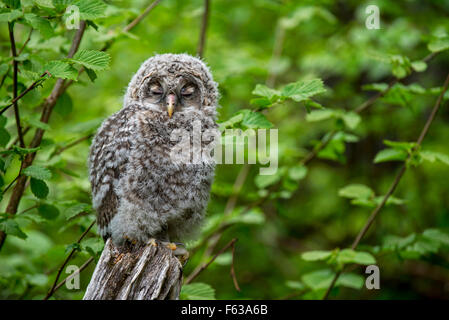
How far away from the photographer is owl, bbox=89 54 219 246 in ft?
8.54

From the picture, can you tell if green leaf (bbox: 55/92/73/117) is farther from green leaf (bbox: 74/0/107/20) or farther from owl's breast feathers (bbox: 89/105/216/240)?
green leaf (bbox: 74/0/107/20)

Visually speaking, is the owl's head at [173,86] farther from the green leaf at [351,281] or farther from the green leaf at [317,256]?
the green leaf at [351,281]

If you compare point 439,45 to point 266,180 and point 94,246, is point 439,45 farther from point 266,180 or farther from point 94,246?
point 94,246

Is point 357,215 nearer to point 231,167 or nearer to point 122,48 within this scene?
point 231,167

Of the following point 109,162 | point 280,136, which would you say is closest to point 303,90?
point 109,162

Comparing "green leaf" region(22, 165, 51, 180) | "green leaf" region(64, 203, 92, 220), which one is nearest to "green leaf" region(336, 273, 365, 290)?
"green leaf" region(64, 203, 92, 220)

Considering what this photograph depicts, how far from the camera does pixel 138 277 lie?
7.45ft

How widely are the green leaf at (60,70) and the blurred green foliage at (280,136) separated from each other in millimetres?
10

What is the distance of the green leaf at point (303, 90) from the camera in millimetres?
2494

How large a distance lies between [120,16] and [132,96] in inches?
27.1

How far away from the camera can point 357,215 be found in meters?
6.06

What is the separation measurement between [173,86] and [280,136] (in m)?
2.60

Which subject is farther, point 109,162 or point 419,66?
point 419,66
